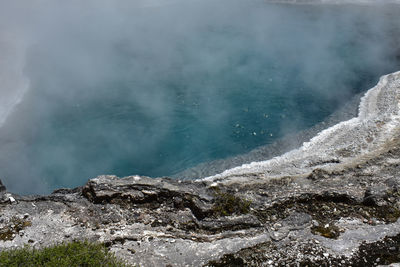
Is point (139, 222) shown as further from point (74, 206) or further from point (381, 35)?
point (381, 35)

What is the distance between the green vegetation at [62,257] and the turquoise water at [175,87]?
8.24 meters

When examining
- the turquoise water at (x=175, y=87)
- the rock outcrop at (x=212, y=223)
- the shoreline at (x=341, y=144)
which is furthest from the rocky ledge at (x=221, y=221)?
the turquoise water at (x=175, y=87)

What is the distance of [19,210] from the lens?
7316mm

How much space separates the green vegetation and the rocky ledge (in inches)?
25.0

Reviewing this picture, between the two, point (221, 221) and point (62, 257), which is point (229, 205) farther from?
point (62, 257)

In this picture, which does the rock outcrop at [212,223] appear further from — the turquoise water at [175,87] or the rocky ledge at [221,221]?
the turquoise water at [175,87]

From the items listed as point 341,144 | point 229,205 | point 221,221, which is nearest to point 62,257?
point 221,221

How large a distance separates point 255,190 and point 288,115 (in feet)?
31.7

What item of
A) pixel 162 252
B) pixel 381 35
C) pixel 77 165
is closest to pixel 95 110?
pixel 77 165

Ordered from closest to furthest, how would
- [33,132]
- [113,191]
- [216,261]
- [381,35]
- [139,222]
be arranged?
[216,261] < [139,222] < [113,191] < [33,132] < [381,35]

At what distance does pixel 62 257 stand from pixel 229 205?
3.71 m

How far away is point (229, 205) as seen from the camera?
7859 millimetres

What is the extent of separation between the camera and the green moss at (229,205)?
301 inches

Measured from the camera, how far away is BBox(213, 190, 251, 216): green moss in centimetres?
766
